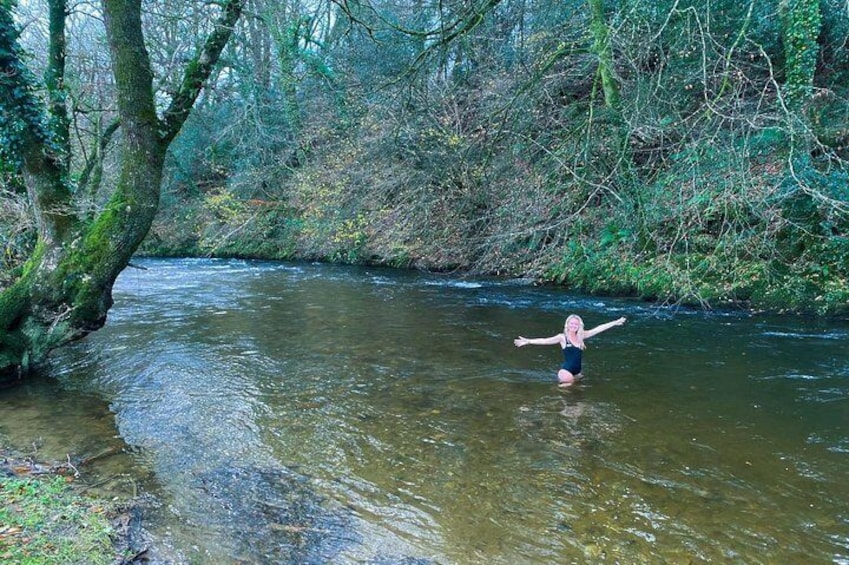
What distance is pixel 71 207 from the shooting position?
789 centimetres

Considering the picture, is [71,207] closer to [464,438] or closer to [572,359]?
[464,438]

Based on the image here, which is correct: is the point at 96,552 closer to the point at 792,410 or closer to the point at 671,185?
the point at 792,410

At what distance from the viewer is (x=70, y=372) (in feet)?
26.8

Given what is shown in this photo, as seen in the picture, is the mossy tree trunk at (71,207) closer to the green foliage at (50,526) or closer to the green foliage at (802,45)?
the green foliage at (50,526)

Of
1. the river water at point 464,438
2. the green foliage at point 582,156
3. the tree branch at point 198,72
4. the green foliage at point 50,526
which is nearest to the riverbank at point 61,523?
the green foliage at point 50,526

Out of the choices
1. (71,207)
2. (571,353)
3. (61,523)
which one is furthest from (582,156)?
(61,523)

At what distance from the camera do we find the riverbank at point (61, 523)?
3.34 metres

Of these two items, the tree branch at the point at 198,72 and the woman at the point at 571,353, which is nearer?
the woman at the point at 571,353

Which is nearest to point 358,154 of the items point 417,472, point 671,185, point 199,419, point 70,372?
point 671,185

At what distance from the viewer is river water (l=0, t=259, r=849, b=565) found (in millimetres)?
3926

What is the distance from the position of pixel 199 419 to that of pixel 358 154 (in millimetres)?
14867

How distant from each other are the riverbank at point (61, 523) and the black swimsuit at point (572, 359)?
5.30 meters

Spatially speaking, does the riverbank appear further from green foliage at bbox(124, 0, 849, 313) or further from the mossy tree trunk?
green foliage at bbox(124, 0, 849, 313)

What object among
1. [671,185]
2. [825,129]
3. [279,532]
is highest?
[825,129]
